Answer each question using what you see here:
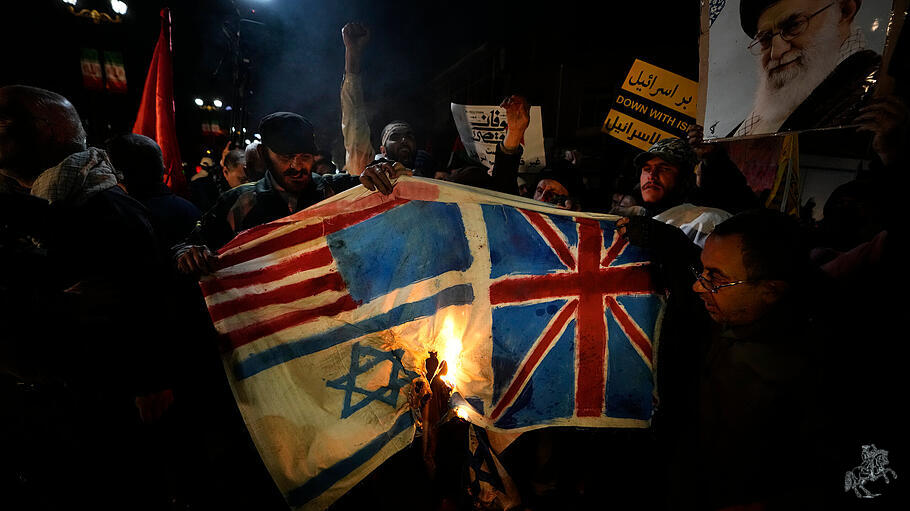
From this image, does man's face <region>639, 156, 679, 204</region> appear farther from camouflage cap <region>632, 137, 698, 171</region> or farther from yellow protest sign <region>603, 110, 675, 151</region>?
yellow protest sign <region>603, 110, 675, 151</region>

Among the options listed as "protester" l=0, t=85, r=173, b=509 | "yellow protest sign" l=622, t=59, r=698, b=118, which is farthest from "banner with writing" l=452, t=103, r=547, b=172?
"protester" l=0, t=85, r=173, b=509

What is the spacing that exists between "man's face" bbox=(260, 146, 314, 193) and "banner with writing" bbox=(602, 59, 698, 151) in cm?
452

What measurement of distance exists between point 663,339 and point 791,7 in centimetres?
237

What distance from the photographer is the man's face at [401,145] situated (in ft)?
13.1

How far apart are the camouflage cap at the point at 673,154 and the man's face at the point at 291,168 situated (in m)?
2.65

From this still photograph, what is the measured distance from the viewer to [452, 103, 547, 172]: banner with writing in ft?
17.8

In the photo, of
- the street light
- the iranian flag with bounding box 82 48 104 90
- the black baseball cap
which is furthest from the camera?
the iranian flag with bounding box 82 48 104 90

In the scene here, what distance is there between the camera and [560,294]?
90.3 inches

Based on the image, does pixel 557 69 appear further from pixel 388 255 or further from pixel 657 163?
pixel 388 255

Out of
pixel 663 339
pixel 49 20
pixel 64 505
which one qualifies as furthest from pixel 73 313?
pixel 49 20

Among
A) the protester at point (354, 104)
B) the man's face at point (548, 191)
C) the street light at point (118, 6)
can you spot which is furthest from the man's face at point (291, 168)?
the street light at point (118, 6)

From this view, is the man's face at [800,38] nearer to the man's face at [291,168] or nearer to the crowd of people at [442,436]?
the crowd of people at [442,436]

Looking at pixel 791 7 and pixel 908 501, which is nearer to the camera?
pixel 908 501

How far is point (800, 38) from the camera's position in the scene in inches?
93.7
